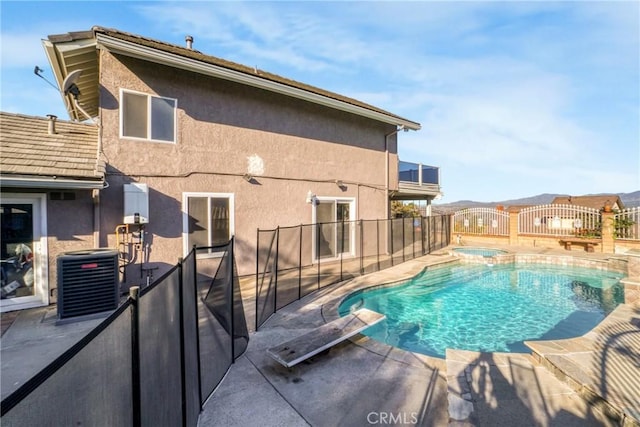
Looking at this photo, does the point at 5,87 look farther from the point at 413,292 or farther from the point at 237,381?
the point at 413,292

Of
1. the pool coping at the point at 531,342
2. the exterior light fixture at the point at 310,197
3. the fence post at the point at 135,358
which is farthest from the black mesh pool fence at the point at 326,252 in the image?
the fence post at the point at 135,358

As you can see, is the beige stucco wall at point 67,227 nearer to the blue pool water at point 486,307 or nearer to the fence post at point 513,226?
the blue pool water at point 486,307

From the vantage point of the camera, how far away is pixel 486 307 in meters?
8.00

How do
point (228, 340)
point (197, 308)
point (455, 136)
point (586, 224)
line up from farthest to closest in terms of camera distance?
1. point (455, 136)
2. point (586, 224)
3. point (228, 340)
4. point (197, 308)

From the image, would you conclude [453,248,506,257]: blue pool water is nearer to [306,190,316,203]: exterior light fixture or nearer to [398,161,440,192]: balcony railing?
[398,161,440,192]: balcony railing

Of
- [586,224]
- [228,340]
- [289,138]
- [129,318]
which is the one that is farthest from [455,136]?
[129,318]

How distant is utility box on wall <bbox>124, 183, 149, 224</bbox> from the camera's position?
677 centimetres

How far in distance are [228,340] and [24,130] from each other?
704 centimetres

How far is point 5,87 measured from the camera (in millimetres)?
8641

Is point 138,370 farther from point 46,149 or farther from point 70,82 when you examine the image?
point 70,82

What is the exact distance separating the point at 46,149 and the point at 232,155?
405cm

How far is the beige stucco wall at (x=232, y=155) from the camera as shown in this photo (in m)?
7.07

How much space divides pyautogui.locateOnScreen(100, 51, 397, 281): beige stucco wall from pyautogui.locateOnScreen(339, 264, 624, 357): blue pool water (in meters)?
3.90

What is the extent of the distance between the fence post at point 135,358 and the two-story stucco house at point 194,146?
6.09m
